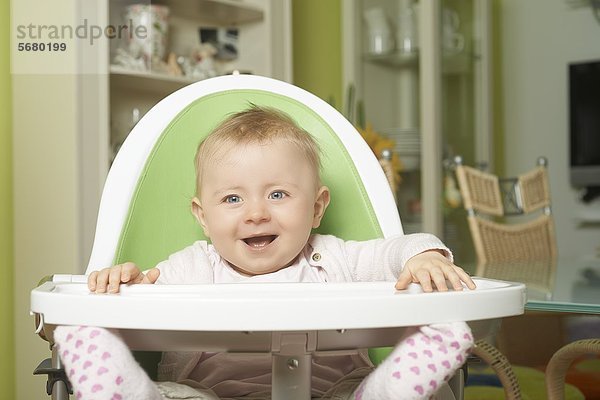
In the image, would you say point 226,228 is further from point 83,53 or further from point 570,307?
point 83,53

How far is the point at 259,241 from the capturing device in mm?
1064

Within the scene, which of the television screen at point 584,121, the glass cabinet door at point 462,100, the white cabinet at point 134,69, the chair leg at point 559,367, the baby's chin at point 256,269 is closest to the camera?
the baby's chin at point 256,269

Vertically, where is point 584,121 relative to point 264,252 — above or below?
above

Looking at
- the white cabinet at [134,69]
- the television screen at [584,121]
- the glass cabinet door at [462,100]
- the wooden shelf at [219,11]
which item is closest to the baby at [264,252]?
the white cabinet at [134,69]

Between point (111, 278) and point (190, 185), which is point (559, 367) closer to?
point (190, 185)

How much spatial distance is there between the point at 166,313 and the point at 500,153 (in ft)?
11.9

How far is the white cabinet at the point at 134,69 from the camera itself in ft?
6.77

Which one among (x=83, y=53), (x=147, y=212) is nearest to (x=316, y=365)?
(x=147, y=212)

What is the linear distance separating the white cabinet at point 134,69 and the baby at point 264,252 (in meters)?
0.98

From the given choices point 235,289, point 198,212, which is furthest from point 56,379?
point 198,212

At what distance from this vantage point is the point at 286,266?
114cm

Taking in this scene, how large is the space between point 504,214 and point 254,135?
1741mm

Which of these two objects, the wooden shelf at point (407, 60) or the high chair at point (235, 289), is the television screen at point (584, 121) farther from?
the high chair at point (235, 289)

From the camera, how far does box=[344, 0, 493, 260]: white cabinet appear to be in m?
3.29
